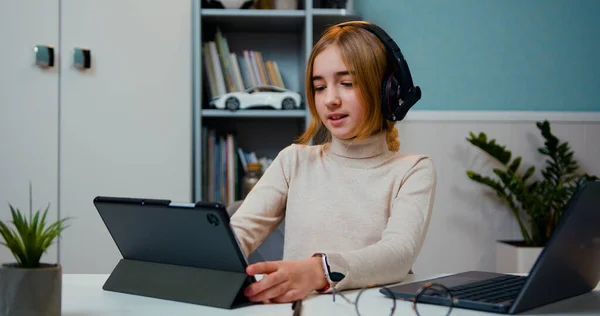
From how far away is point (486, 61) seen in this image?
3025 millimetres

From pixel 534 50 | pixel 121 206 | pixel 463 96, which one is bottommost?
pixel 121 206

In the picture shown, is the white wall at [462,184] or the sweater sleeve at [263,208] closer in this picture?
Answer: the sweater sleeve at [263,208]

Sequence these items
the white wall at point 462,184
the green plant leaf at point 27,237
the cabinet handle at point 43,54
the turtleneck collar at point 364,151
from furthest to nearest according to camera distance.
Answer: the white wall at point 462,184
the cabinet handle at point 43,54
the turtleneck collar at point 364,151
the green plant leaf at point 27,237

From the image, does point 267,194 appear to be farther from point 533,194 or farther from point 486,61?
point 486,61

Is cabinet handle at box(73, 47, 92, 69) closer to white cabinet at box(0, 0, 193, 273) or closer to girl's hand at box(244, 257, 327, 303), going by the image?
white cabinet at box(0, 0, 193, 273)

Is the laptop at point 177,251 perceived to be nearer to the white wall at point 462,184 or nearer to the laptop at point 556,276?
the laptop at point 556,276

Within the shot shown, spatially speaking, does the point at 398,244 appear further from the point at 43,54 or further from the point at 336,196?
the point at 43,54

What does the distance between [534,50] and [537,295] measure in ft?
7.46

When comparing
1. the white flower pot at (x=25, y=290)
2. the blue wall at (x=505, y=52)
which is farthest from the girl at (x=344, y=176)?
the blue wall at (x=505, y=52)

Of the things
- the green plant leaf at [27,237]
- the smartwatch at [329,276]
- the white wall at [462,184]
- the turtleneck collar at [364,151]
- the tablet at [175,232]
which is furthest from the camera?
the white wall at [462,184]

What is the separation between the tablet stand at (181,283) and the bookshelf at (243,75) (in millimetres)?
1504

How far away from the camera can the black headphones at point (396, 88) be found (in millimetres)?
1347

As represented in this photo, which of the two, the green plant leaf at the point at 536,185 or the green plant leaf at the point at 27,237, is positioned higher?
the green plant leaf at the point at 27,237

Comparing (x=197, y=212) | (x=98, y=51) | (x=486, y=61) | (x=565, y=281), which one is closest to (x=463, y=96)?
(x=486, y=61)
